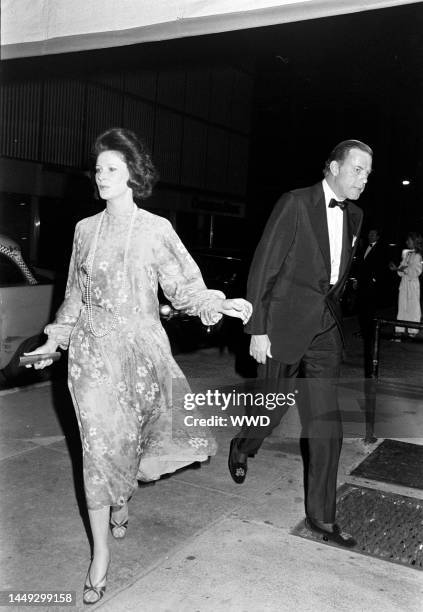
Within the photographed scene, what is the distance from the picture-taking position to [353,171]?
3.37 m

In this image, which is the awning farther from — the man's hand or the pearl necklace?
the man's hand

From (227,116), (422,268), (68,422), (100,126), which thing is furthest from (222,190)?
(68,422)

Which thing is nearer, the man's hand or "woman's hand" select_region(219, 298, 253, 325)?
"woman's hand" select_region(219, 298, 253, 325)

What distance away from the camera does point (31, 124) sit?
13227 millimetres

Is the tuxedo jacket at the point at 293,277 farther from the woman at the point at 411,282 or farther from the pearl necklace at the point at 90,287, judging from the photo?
the woman at the point at 411,282

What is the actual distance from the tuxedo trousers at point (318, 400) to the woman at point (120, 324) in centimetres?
77

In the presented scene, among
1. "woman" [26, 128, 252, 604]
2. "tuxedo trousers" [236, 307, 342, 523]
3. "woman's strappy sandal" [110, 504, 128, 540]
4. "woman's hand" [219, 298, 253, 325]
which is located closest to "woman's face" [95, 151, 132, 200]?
"woman" [26, 128, 252, 604]

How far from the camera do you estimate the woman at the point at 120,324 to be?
2811 millimetres

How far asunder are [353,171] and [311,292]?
2.20 feet

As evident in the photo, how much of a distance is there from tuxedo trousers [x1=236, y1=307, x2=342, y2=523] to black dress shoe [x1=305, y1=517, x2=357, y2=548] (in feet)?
0.16

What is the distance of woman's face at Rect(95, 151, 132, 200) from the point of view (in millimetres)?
2889

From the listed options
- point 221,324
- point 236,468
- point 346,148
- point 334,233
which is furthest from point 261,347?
point 221,324

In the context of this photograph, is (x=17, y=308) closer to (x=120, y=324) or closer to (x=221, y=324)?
(x=221, y=324)

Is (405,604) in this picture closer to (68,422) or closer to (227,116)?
(68,422)
